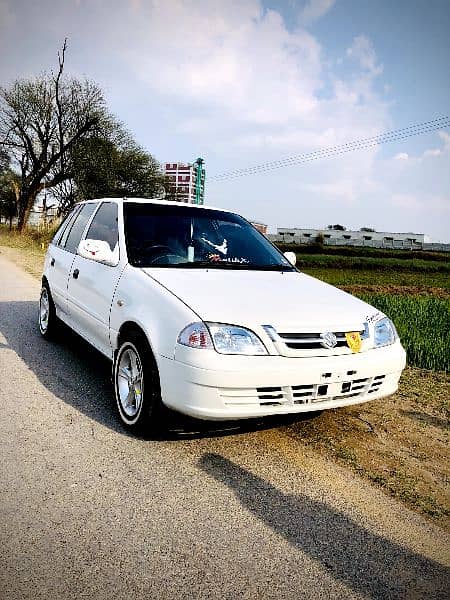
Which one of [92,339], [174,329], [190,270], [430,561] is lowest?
[430,561]

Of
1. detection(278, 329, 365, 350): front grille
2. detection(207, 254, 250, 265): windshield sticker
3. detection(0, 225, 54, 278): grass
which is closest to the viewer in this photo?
detection(278, 329, 365, 350): front grille

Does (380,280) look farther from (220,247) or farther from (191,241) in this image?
(191,241)

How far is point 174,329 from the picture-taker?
3180 mm

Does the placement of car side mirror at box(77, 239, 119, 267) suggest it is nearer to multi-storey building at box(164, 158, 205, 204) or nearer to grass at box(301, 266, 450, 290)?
grass at box(301, 266, 450, 290)

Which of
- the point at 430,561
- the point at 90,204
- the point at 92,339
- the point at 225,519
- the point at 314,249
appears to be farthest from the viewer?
the point at 314,249

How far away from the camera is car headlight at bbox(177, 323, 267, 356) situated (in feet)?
10.1

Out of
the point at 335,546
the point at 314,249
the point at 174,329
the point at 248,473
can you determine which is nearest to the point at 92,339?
the point at 174,329

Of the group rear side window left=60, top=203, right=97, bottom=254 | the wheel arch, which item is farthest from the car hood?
rear side window left=60, top=203, right=97, bottom=254

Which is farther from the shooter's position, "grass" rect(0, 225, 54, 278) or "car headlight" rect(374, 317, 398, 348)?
"grass" rect(0, 225, 54, 278)

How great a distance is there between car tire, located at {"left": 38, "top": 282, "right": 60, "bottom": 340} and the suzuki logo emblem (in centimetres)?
373

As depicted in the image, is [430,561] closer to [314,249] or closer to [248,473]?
[248,473]

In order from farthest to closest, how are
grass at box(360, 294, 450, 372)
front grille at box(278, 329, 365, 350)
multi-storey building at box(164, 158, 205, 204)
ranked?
multi-storey building at box(164, 158, 205, 204) → grass at box(360, 294, 450, 372) → front grille at box(278, 329, 365, 350)

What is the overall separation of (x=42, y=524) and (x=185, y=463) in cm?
98

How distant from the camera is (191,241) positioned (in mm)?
4531
